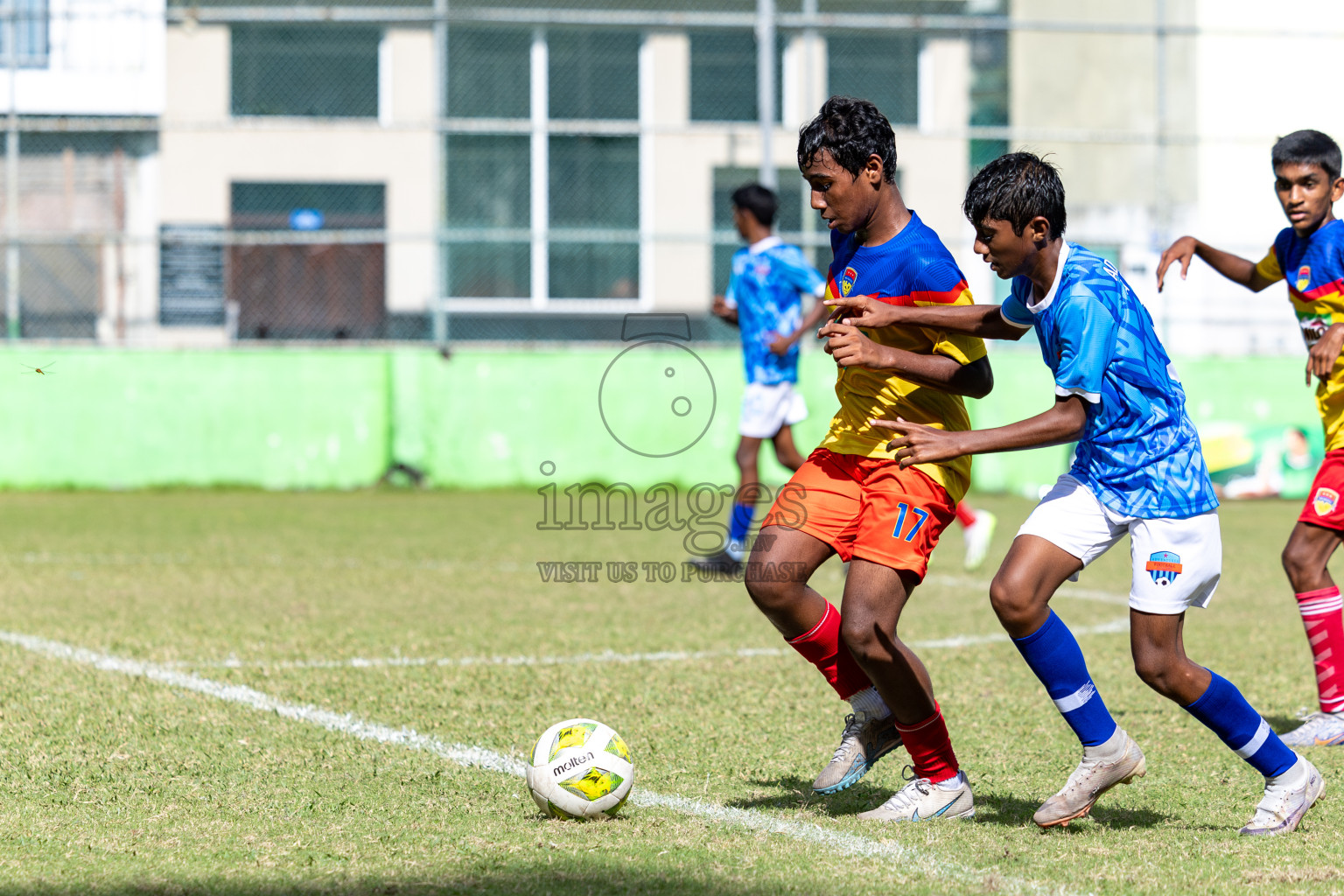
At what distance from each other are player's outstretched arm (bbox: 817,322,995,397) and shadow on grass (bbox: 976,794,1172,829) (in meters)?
1.07

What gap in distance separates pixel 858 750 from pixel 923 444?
1.02 metres

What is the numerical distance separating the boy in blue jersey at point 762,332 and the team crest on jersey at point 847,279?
4.38 metres

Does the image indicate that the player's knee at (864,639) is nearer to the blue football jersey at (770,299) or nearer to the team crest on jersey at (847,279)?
the team crest on jersey at (847,279)

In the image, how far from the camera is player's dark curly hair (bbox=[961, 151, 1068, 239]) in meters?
3.55

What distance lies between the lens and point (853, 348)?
364 cm

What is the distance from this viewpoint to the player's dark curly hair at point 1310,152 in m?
5.00

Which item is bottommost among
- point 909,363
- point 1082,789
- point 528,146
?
point 1082,789

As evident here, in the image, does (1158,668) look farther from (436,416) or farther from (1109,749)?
(436,416)

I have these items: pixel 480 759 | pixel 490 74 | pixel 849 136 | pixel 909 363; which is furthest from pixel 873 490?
pixel 490 74

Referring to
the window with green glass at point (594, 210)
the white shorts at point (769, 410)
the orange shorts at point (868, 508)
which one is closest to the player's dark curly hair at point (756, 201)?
the white shorts at point (769, 410)

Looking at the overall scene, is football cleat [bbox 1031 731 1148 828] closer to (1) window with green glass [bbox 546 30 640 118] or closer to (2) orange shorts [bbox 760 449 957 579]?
(2) orange shorts [bbox 760 449 957 579]

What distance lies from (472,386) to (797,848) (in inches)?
417

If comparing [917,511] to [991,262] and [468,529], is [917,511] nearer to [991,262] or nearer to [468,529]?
[991,262]

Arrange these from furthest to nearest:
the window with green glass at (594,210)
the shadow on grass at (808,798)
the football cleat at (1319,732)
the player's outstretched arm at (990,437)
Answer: the window with green glass at (594,210)
the football cleat at (1319,732)
the shadow on grass at (808,798)
the player's outstretched arm at (990,437)
